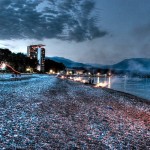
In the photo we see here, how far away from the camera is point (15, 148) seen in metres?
8.29

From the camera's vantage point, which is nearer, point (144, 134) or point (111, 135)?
point (111, 135)

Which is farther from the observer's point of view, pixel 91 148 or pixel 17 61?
pixel 17 61

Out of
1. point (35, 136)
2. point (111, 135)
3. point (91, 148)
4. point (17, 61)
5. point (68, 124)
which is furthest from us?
point (17, 61)

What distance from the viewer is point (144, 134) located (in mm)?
11766

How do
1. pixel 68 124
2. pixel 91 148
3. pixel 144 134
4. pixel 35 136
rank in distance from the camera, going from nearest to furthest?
pixel 91 148 → pixel 35 136 → pixel 144 134 → pixel 68 124

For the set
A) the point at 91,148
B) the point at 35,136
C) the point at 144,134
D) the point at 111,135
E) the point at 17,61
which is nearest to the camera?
the point at 91,148

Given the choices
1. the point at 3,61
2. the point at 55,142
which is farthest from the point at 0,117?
the point at 3,61

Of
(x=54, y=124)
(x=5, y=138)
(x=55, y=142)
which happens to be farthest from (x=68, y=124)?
(x=5, y=138)

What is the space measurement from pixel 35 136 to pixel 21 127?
4.87 ft

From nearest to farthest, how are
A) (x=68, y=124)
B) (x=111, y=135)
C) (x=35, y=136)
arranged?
1. (x=35, y=136)
2. (x=111, y=135)
3. (x=68, y=124)

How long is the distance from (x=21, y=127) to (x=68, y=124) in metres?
2.61

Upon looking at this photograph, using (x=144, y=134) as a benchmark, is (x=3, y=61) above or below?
above

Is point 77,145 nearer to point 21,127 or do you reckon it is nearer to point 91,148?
point 91,148

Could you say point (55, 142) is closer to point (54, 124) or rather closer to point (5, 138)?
point (5, 138)
